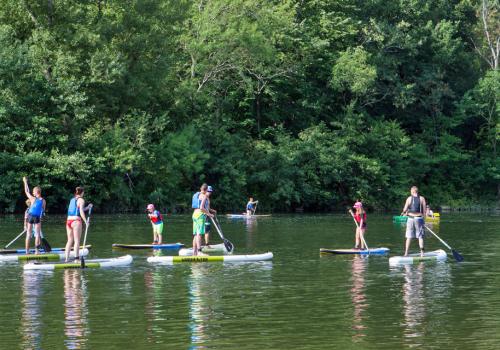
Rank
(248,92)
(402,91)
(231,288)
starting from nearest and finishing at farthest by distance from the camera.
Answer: (231,288) → (248,92) → (402,91)

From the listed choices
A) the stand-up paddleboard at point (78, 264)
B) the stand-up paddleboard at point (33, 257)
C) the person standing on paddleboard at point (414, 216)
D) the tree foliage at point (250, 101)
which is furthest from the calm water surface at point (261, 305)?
the tree foliage at point (250, 101)

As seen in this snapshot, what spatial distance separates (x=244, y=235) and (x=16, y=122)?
22.8 m

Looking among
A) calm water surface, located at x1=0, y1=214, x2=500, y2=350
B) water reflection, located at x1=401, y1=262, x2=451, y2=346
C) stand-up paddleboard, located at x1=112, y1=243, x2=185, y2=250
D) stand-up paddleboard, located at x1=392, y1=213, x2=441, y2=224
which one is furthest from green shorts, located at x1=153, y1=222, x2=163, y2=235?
stand-up paddleboard, located at x1=392, y1=213, x2=441, y2=224

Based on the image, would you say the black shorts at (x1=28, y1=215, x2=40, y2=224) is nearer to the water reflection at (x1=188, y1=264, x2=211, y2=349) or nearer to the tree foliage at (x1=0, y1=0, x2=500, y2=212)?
the water reflection at (x1=188, y1=264, x2=211, y2=349)

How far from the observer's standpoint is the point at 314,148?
241ft

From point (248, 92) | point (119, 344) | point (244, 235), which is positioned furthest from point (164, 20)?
point (119, 344)

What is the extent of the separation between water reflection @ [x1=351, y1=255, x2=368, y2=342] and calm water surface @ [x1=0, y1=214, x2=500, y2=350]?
0.08 feet

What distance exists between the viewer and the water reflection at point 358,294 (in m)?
17.0

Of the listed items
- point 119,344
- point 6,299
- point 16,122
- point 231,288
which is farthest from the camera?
point 16,122

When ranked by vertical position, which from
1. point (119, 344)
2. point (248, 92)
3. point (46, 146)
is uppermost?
point (248, 92)

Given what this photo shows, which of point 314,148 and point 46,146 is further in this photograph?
point 314,148

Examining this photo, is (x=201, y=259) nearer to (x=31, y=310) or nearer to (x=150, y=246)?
(x=150, y=246)

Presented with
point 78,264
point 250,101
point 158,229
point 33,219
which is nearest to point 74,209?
point 78,264

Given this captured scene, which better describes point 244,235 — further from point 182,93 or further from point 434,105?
point 434,105
